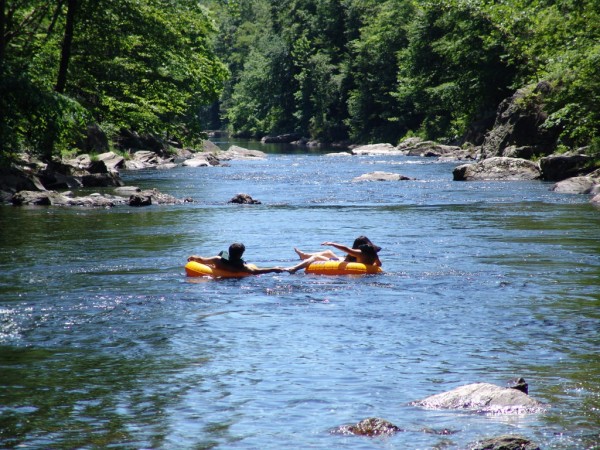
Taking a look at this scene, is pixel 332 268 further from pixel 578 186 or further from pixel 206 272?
pixel 578 186

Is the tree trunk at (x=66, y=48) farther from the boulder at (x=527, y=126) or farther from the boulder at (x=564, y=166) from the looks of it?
the boulder at (x=527, y=126)

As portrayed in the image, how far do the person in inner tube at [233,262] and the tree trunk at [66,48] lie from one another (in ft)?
59.7

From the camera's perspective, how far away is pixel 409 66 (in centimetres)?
6681

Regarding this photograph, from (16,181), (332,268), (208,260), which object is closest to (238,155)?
(16,181)

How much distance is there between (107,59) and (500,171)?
16228 mm

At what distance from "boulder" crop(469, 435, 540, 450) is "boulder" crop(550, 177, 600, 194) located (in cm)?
2251

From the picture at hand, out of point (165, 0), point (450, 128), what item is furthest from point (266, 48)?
point (165, 0)

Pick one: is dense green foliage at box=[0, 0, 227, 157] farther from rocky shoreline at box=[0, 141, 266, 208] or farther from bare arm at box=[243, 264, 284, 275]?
bare arm at box=[243, 264, 284, 275]

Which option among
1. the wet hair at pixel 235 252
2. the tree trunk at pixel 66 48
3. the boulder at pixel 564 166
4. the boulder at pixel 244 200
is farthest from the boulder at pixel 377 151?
the wet hair at pixel 235 252

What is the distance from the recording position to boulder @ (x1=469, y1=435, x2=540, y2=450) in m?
6.73

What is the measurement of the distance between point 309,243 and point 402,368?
953 centimetres

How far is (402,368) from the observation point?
971 centimetres

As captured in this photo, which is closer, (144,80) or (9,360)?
(9,360)

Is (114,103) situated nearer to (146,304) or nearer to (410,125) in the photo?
(146,304)
